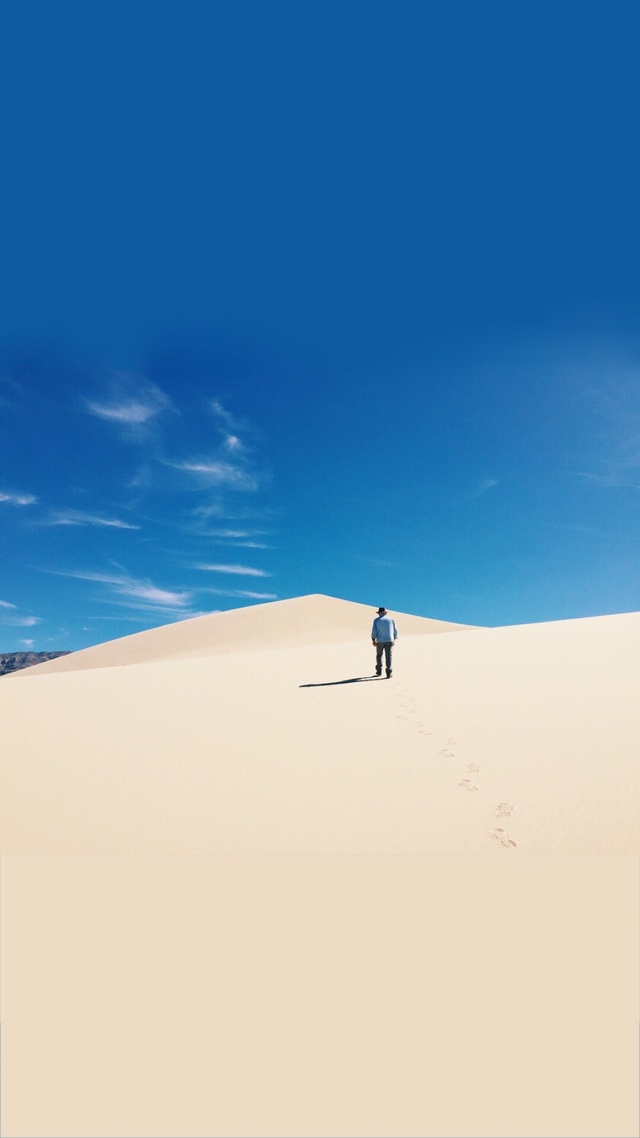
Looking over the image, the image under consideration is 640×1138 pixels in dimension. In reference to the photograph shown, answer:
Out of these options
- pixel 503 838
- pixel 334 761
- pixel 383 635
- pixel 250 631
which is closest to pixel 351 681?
pixel 383 635

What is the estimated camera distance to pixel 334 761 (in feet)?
19.7

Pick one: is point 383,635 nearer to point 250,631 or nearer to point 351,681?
point 351,681

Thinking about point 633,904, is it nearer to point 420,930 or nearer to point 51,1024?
point 420,930

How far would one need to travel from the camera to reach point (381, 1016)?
7.59 feet

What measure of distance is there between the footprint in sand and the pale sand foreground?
0.02 m

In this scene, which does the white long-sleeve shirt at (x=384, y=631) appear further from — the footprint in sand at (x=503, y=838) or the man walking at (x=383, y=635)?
the footprint in sand at (x=503, y=838)

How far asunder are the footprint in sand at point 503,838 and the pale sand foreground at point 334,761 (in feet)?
0.06

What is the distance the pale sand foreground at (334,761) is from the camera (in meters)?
4.19

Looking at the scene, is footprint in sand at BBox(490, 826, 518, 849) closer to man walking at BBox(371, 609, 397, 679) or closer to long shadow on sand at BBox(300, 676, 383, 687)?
long shadow on sand at BBox(300, 676, 383, 687)

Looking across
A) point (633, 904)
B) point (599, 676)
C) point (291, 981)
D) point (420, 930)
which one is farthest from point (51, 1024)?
point (599, 676)

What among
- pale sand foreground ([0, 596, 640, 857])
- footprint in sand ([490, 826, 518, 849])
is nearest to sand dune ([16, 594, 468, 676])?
pale sand foreground ([0, 596, 640, 857])

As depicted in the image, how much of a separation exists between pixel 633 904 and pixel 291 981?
2.04 metres

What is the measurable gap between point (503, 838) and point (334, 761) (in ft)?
7.51

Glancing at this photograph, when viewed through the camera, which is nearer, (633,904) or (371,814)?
(633,904)
